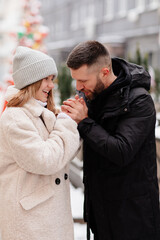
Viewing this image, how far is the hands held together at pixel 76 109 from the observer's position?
1.76 m

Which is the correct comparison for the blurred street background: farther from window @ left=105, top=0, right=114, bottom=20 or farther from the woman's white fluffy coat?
the woman's white fluffy coat

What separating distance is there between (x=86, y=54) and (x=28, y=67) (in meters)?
Answer: 0.33

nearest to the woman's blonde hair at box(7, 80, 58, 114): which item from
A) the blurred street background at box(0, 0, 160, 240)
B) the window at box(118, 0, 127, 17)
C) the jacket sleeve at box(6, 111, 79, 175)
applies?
the jacket sleeve at box(6, 111, 79, 175)

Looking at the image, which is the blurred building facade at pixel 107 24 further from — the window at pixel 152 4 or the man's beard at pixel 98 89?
the man's beard at pixel 98 89

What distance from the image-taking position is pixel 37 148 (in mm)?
1580

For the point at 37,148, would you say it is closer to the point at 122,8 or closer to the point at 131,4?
the point at 131,4

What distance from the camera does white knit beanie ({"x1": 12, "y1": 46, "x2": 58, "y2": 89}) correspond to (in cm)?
168

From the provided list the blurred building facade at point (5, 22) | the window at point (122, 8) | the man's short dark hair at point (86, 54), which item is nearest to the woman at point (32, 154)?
the man's short dark hair at point (86, 54)

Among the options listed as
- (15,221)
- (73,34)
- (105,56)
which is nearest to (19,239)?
(15,221)

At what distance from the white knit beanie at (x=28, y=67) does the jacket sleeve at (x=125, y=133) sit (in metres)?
0.35

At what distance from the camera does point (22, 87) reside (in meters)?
1.71

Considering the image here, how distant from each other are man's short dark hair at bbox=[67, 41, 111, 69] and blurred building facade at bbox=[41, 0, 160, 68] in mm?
14772

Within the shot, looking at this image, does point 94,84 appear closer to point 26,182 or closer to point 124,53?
point 26,182

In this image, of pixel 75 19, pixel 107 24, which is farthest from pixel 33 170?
pixel 75 19
